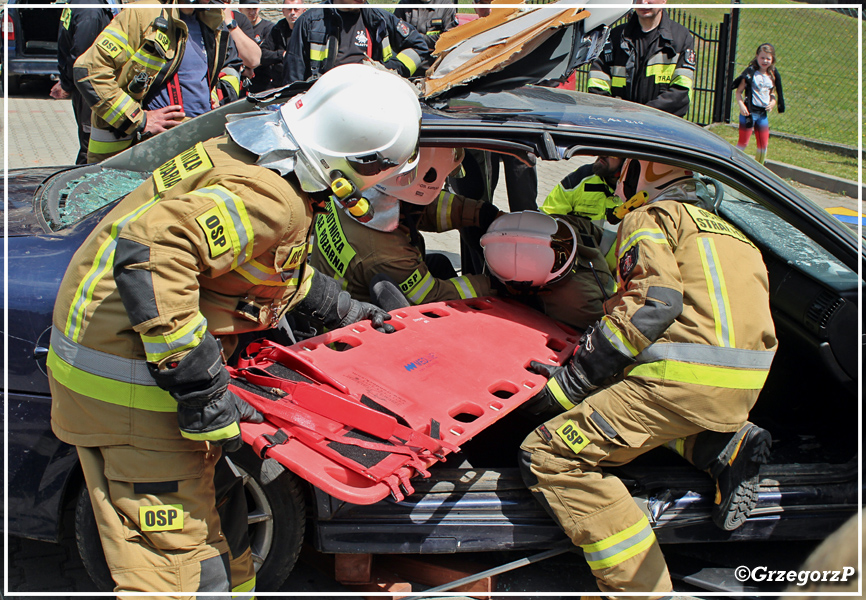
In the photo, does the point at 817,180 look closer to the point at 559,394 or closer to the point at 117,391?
the point at 559,394

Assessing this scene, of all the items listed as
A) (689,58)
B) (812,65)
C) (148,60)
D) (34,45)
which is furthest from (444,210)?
(812,65)

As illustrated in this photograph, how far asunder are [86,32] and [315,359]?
113 inches

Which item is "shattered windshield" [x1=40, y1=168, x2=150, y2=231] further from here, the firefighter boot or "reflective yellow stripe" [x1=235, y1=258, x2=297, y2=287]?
the firefighter boot

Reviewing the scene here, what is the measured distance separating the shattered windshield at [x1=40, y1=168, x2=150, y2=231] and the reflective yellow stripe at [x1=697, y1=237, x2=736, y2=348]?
1942 millimetres

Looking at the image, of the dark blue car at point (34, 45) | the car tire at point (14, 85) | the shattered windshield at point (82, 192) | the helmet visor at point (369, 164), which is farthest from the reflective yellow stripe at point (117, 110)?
the car tire at point (14, 85)

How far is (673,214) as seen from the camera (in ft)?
7.62

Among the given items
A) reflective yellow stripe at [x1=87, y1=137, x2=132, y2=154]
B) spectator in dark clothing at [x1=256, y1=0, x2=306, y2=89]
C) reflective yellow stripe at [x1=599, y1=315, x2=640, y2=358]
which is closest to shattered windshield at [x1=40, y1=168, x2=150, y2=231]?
reflective yellow stripe at [x1=87, y1=137, x2=132, y2=154]

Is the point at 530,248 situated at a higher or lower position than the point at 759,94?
higher

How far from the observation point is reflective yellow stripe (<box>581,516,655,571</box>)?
2189mm

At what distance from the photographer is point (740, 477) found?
Result: 2275 mm

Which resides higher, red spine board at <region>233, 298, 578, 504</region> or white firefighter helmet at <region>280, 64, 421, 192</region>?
white firefighter helmet at <region>280, 64, 421, 192</region>

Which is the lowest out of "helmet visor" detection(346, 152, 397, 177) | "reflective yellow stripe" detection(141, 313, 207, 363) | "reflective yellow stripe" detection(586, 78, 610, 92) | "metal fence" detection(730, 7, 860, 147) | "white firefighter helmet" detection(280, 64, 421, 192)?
"metal fence" detection(730, 7, 860, 147)

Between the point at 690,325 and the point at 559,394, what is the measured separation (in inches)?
18.4

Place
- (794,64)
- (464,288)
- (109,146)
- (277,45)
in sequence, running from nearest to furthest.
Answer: (464,288), (109,146), (277,45), (794,64)
